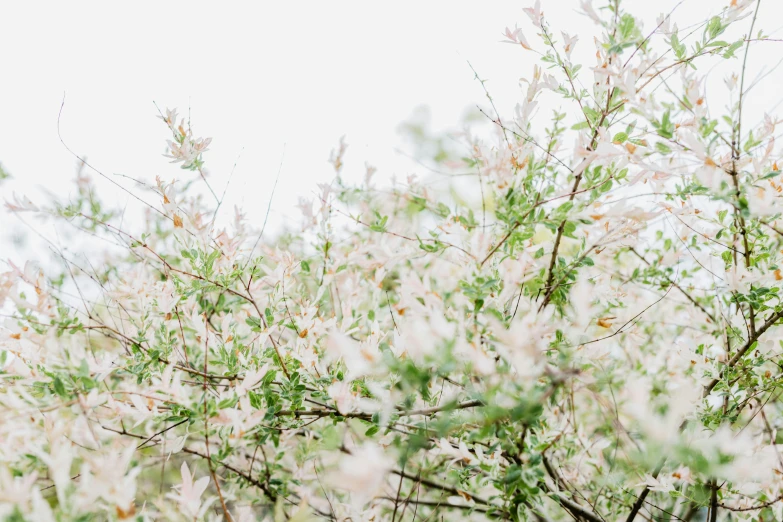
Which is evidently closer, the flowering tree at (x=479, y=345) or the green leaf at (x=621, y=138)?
the flowering tree at (x=479, y=345)

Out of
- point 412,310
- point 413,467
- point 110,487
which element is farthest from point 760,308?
point 110,487

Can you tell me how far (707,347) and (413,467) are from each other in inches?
50.8

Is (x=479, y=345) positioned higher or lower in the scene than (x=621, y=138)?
lower

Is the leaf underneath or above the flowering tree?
above

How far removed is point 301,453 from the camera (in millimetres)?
1908

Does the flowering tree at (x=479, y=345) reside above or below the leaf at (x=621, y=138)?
below

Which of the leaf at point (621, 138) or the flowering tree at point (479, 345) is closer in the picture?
the flowering tree at point (479, 345)

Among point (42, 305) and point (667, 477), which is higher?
point (42, 305)

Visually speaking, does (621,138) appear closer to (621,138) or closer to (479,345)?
(621,138)

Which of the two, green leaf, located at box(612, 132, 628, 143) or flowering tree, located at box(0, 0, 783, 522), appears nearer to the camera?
flowering tree, located at box(0, 0, 783, 522)

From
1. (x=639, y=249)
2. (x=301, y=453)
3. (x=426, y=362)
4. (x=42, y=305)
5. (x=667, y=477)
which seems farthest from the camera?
(x=639, y=249)

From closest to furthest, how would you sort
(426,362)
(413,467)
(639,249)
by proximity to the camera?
(426,362), (413,467), (639,249)

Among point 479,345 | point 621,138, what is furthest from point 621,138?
point 479,345

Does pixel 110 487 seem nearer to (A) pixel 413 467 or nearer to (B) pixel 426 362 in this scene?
(B) pixel 426 362
